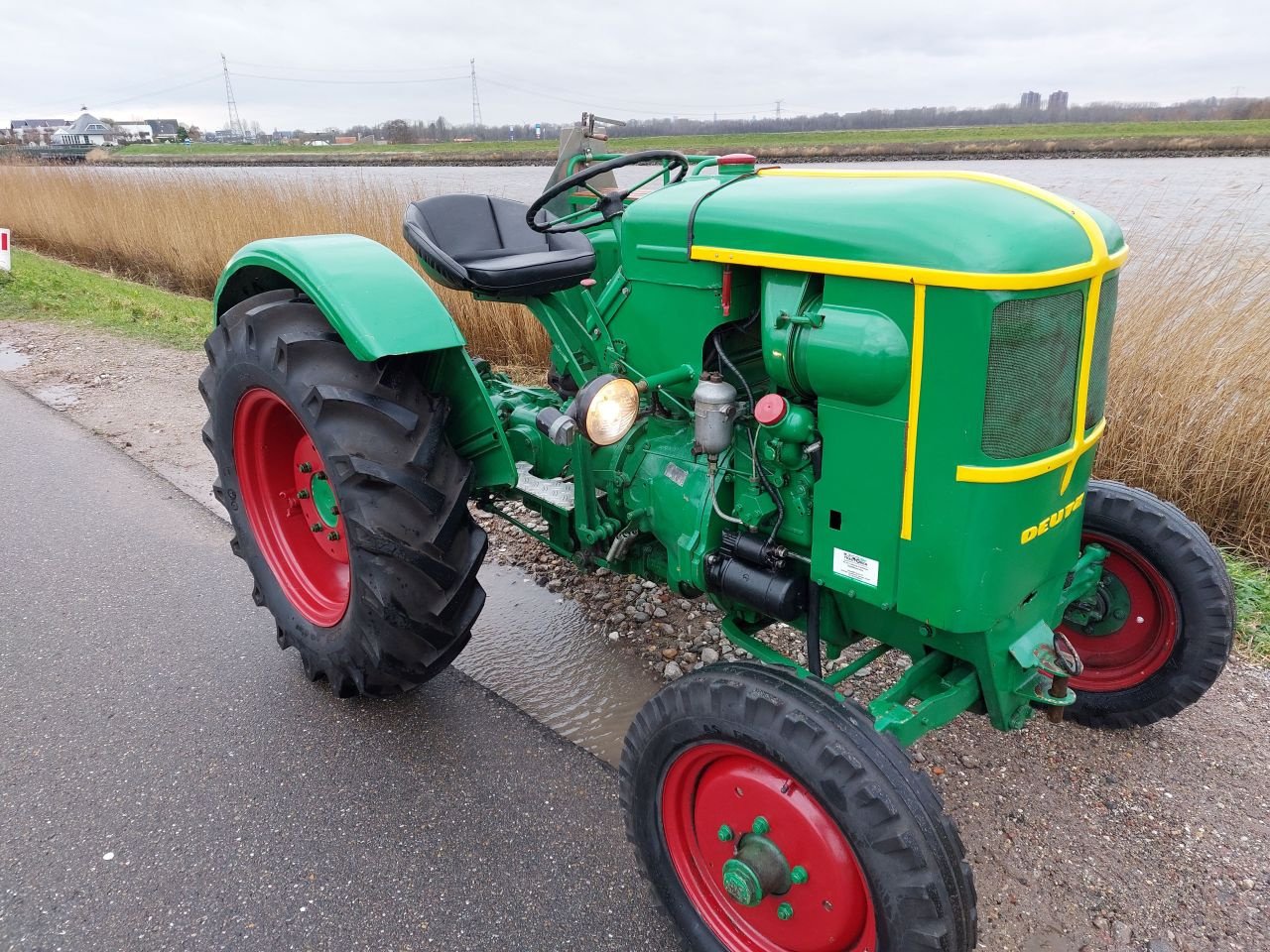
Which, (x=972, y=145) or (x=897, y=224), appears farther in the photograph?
(x=972, y=145)

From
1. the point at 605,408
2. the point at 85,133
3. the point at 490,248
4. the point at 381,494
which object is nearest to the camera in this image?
the point at 605,408

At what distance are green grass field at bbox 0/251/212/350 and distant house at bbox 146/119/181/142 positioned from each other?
150 ft

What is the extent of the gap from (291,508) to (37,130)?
52.7 metres

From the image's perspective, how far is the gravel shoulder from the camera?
177 centimetres

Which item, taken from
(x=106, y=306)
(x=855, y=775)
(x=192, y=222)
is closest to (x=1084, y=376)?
(x=855, y=775)

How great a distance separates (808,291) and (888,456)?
1.12 ft

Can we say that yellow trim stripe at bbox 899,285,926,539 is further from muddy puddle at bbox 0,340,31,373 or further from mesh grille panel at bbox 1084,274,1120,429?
muddy puddle at bbox 0,340,31,373

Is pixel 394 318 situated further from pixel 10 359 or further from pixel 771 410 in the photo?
pixel 10 359

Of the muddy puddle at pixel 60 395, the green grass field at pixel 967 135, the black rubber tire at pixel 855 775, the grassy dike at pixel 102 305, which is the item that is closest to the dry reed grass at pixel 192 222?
the grassy dike at pixel 102 305

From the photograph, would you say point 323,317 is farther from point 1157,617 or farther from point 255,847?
point 1157,617

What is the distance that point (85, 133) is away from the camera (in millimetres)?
41281

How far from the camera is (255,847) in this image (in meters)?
1.96

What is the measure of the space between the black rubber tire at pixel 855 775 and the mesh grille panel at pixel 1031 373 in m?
0.54

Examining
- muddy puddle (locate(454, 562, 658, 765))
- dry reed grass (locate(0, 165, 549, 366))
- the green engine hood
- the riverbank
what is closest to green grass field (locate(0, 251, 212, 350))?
dry reed grass (locate(0, 165, 549, 366))
